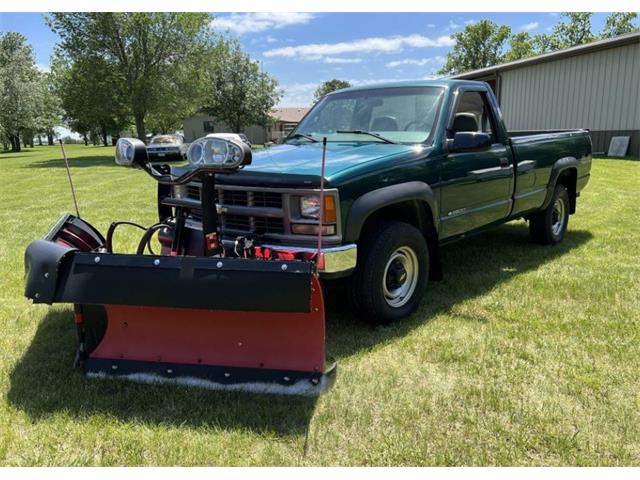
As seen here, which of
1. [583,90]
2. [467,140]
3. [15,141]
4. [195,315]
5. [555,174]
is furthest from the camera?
[15,141]

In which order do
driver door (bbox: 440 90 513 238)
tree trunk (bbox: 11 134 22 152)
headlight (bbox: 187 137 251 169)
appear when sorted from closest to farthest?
headlight (bbox: 187 137 251 169) < driver door (bbox: 440 90 513 238) < tree trunk (bbox: 11 134 22 152)

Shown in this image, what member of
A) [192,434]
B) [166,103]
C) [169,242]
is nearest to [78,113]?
[166,103]

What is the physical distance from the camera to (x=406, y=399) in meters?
3.09

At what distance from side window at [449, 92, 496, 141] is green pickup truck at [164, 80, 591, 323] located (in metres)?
0.01

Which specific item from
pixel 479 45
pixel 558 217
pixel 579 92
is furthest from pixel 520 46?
pixel 558 217

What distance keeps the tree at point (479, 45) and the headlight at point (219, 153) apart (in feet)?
206

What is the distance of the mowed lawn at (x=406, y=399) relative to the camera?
2.65m

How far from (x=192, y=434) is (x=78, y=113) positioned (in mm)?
28370

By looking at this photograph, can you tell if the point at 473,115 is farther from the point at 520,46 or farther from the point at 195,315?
the point at 520,46

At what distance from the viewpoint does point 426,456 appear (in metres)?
2.60

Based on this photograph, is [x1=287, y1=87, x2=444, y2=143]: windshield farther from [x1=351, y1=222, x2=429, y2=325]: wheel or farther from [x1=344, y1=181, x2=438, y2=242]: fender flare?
[x1=351, y1=222, x2=429, y2=325]: wheel

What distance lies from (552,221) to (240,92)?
4080 centimetres

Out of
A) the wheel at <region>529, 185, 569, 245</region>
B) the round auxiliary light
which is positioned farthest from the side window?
the round auxiliary light

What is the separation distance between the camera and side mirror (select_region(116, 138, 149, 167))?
3.60m
